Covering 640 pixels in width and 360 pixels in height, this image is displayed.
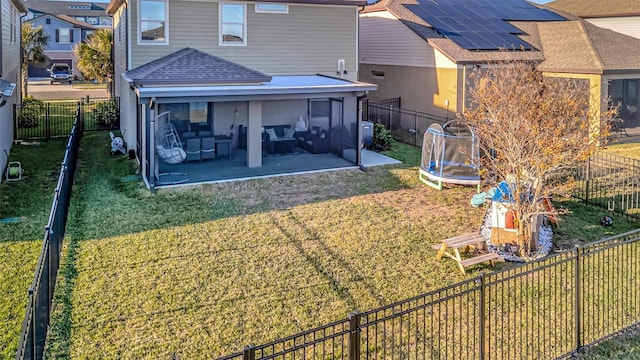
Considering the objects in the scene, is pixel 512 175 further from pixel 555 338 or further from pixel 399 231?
pixel 555 338

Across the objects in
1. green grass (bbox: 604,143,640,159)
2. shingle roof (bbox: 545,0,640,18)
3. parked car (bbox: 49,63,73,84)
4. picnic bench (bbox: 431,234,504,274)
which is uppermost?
shingle roof (bbox: 545,0,640,18)

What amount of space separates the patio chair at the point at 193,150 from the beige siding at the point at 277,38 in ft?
10.1

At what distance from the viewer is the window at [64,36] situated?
181 ft

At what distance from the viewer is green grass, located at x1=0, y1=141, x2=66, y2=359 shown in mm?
7195

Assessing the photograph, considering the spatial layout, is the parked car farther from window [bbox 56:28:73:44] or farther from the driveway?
window [bbox 56:28:73:44]

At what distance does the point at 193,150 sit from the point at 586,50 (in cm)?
1632

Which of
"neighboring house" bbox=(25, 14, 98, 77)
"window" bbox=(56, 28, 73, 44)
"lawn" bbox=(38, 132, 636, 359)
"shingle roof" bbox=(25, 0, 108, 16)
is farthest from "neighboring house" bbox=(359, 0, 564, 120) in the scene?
"shingle roof" bbox=(25, 0, 108, 16)

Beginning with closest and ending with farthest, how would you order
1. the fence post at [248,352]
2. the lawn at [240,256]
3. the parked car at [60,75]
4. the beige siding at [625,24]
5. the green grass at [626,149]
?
1. the fence post at [248,352]
2. the lawn at [240,256]
3. the green grass at [626,149]
4. the beige siding at [625,24]
5. the parked car at [60,75]

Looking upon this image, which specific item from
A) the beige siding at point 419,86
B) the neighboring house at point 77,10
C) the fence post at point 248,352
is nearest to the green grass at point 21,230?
the fence post at point 248,352

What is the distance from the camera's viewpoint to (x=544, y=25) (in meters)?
25.7

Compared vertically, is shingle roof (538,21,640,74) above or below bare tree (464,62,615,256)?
above

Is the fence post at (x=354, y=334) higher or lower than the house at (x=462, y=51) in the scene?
Result: lower

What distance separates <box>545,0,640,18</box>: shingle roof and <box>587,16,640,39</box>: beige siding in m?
0.34

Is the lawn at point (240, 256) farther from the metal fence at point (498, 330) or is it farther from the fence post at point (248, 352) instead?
the fence post at point (248, 352)
